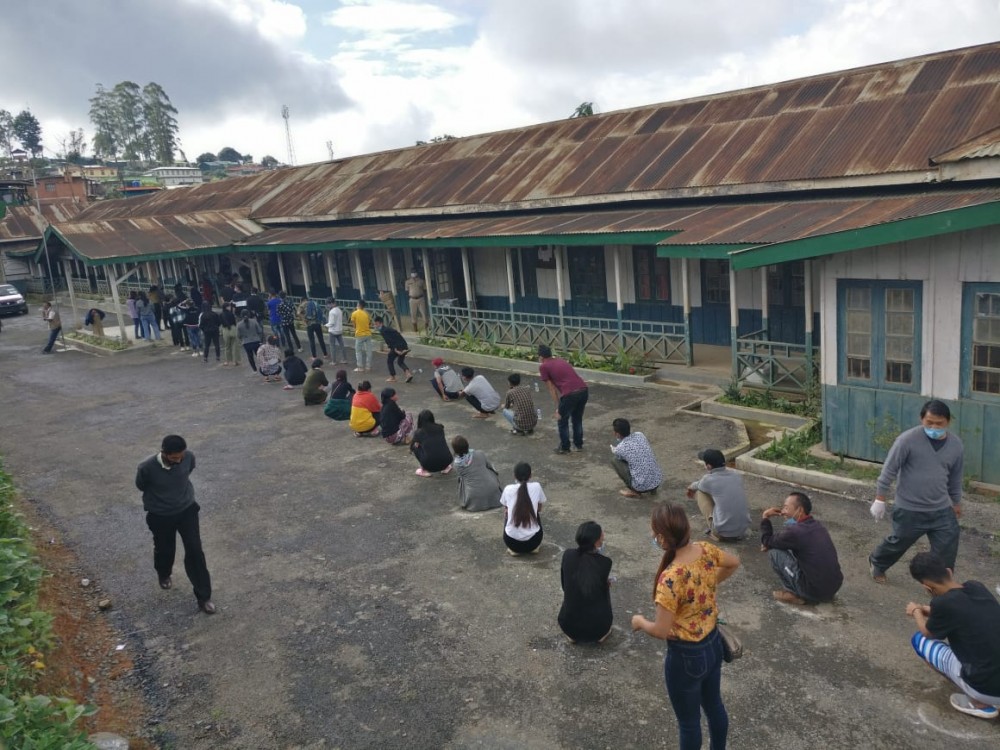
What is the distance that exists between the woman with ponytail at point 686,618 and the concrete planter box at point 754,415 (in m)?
7.62

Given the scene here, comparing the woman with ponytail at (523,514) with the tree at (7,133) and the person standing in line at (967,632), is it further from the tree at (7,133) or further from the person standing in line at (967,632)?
the tree at (7,133)

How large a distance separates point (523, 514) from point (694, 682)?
3622 millimetres

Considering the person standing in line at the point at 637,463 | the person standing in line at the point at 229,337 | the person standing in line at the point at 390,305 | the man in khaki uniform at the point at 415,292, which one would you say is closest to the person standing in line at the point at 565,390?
the person standing in line at the point at 637,463

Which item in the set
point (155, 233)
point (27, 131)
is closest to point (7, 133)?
point (27, 131)

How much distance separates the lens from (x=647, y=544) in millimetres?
8242

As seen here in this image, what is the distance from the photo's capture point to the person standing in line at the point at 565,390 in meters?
10.8

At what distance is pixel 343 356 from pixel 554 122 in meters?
9.23

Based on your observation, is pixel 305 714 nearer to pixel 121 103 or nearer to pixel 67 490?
pixel 67 490

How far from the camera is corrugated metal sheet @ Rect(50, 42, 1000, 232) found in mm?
13562

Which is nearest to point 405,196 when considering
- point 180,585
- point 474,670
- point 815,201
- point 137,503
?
point 815,201

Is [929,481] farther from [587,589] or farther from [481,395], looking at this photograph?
[481,395]

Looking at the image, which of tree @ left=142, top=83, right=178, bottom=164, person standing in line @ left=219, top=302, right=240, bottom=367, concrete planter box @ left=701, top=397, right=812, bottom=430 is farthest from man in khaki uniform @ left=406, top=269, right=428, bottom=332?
tree @ left=142, top=83, right=178, bottom=164

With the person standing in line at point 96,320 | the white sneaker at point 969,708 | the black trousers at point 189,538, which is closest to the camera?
the white sneaker at point 969,708

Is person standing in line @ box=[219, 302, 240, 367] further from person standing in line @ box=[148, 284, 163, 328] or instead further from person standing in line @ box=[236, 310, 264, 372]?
person standing in line @ box=[148, 284, 163, 328]
